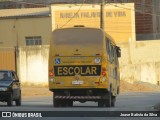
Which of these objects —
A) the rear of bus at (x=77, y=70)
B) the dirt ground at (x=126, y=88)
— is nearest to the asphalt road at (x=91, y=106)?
the rear of bus at (x=77, y=70)

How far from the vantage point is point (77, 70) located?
2323cm

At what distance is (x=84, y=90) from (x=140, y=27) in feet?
164

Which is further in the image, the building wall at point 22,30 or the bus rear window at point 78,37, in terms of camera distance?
the building wall at point 22,30

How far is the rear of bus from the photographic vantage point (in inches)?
909

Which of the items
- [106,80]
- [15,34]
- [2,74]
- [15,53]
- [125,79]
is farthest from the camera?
[15,34]

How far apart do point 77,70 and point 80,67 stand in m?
0.17

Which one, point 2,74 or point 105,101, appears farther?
point 2,74

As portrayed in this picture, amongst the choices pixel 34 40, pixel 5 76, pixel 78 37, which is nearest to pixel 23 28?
pixel 34 40

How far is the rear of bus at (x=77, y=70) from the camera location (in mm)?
23078

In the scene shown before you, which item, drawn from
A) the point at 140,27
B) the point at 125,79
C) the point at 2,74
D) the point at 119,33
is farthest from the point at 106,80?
the point at 140,27

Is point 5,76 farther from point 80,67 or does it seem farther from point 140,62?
point 140,62

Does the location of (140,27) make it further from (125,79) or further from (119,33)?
(125,79)

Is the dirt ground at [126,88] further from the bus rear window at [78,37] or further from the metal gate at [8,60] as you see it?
the bus rear window at [78,37]

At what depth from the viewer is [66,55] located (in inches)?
913
